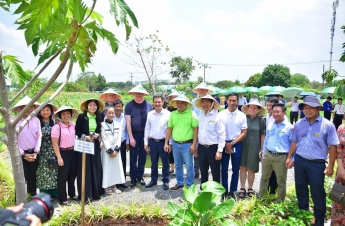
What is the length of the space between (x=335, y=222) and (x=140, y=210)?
235 cm

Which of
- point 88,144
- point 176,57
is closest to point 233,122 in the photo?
point 88,144

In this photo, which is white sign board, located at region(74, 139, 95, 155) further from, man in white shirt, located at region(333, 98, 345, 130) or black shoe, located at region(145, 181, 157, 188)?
man in white shirt, located at region(333, 98, 345, 130)

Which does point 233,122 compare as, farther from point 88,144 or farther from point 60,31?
point 60,31

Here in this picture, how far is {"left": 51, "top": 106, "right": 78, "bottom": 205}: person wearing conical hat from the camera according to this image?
4.05 meters

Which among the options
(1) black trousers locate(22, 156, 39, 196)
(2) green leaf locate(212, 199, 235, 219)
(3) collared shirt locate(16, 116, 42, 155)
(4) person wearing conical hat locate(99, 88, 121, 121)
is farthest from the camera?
(4) person wearing conical hat locate(99, 88, 121, 121)

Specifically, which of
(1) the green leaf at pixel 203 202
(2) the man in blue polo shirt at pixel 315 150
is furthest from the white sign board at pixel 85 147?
(2) the man in blue polo shirt at pixel 315 150

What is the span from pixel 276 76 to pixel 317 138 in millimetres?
Result: 41172

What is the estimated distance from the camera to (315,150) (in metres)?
3.24

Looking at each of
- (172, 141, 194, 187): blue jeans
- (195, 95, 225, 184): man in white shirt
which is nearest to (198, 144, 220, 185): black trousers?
(195, 95, 225, 184): man in white shirt

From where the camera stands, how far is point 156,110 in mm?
4832

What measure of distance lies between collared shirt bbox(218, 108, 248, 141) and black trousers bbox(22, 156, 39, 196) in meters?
2.89

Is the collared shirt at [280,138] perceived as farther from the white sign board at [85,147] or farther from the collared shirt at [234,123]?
the white sign board at [85,147]

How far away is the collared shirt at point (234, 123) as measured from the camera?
4.23 metres

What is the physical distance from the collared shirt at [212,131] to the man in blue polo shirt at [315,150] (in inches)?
42.2
